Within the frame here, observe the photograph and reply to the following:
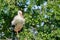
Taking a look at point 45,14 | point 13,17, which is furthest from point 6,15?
point 45,14

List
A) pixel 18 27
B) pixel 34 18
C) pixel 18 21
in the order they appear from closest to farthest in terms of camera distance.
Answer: pixel 18 21 < pixel 18 27 < pixel 34 18

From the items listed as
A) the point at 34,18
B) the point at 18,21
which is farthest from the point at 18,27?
the point at 34,18

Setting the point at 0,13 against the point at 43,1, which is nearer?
the point at 0,13

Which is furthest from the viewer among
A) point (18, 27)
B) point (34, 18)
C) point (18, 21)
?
point (34, 18)

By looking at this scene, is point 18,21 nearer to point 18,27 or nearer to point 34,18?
point 18,27

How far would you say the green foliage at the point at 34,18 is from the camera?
3.61 m

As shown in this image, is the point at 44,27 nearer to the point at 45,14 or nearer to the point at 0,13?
the point at 45,14

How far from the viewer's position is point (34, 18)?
3691 mm

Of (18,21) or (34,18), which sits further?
(34,18)

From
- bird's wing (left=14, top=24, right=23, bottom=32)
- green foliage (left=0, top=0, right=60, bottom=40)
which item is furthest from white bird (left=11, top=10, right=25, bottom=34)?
green foliage (left=0, top=0, right=60, bottom=40)

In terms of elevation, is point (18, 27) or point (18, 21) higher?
point (18, 21)

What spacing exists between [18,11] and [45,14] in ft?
1.59

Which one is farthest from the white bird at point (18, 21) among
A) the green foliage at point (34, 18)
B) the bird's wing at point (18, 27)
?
the green foliage at point (34, 18)

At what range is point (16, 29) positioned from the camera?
11.7 ft
